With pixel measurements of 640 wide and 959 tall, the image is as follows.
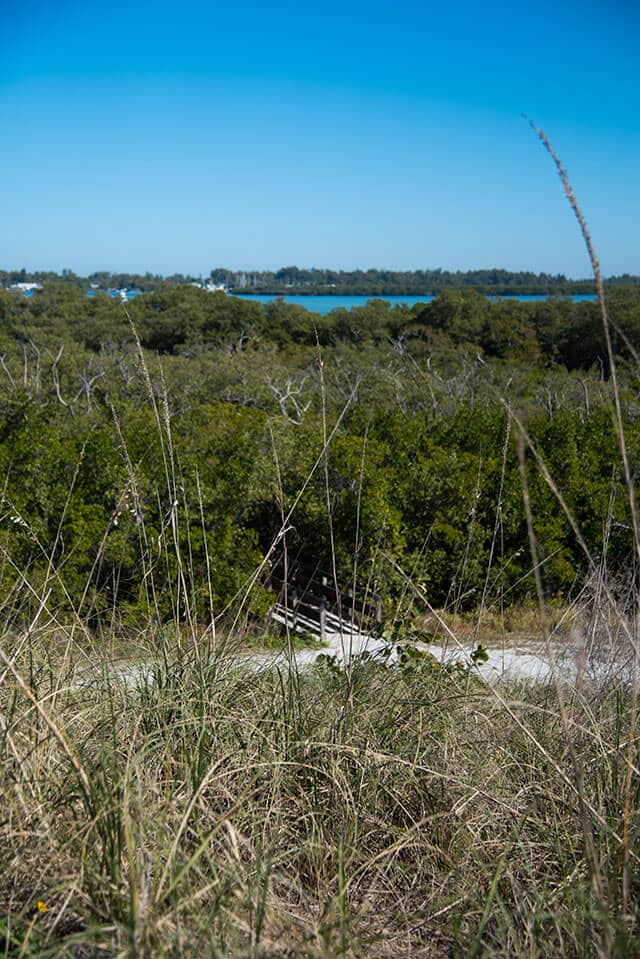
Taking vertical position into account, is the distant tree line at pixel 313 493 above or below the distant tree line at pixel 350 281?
below

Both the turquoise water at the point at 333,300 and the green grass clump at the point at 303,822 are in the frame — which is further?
the turquoise water at the point at 333,300

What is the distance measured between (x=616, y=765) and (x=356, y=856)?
72 cm

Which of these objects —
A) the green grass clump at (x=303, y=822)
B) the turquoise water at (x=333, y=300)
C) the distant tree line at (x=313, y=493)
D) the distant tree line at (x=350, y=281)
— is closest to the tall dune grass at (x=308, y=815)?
the green grass clump at (x=303, y=822)

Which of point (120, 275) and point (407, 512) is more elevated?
point (120, 275)

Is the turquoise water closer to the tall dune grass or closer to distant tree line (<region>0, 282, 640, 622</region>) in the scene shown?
distant tree line (<region>0, 282, 640, 622</region>)

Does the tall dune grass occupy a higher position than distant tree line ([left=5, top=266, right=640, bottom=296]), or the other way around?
distant tree line ([left=5, top=266, right=640, bottom=296])

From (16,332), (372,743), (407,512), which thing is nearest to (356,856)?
(372,743)

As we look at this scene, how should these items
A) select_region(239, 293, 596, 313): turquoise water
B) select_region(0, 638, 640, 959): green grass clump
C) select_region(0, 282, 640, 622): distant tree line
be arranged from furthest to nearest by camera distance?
1. select_region(239, 293, 596, 313): turquoise water
2. select_region(0, 282, 640, 622): distant tree line
3. select_region(0, 638, 640, 959): green grass clump

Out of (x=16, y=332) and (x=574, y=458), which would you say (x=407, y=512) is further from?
(x=16, y=332)

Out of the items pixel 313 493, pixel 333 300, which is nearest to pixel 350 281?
pixel 333 300

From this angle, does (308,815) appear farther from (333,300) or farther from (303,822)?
(333,300)

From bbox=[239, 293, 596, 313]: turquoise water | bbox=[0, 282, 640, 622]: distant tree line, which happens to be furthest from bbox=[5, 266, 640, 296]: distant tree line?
bbox=[0, 282, 640, 622]: distant tree line

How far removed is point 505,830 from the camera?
1735 mm

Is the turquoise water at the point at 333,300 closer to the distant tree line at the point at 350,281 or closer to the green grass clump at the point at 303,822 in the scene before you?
the distant tree line at the point at 350,281
